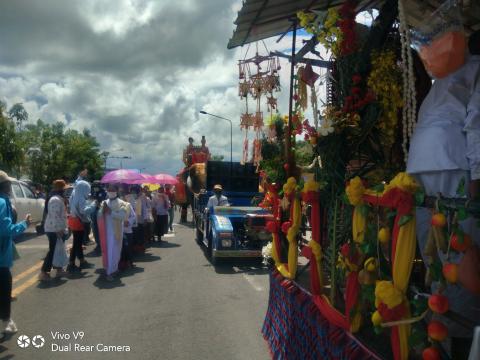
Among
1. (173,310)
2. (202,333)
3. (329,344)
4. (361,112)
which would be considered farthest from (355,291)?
(173,310)

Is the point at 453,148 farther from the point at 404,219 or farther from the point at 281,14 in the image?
the point at 281,14

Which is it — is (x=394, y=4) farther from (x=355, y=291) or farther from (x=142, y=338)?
(x=142, y=338)

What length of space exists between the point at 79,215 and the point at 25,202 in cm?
640

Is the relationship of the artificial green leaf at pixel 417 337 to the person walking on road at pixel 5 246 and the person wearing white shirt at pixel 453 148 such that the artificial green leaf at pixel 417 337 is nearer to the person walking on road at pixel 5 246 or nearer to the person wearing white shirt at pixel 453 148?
the person wearing white shirt at pixel 453 148

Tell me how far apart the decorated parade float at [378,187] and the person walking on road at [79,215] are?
5511 millimetres

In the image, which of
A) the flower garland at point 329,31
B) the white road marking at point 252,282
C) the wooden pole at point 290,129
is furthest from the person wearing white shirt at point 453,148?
the white road marking at point 252,282

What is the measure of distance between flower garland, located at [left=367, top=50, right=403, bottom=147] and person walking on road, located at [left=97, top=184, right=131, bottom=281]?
6211 millimetres

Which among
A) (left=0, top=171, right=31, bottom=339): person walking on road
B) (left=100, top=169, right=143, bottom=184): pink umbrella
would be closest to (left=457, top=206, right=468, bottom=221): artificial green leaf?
(left=0, top=171, right=31, bottom=339): person walking on road

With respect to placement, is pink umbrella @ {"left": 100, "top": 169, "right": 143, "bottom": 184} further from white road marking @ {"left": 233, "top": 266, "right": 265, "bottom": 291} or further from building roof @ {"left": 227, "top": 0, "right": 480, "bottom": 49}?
building roof @ {"left": 227, "top": 0, "right": 480, "bottom": 49}

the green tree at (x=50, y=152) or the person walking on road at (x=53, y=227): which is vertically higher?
the green tree at (x=50, y=152)

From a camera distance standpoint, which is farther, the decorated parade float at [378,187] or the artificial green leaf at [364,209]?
the artificial green leaf at [364,209]

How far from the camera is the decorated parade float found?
6.61ft

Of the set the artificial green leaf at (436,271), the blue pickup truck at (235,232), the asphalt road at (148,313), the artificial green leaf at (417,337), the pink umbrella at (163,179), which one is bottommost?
the asphalt road at (148,313)

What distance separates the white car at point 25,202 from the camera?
1340 centimetres
